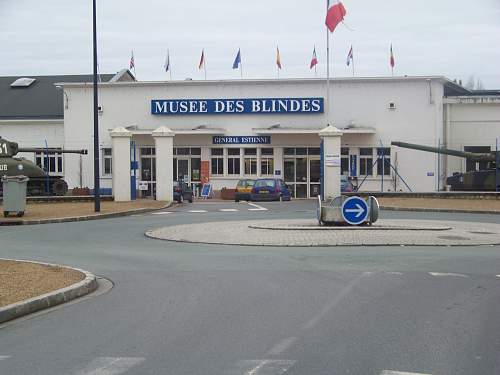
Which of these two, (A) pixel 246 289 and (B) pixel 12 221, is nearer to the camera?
(A) pixel 246 289

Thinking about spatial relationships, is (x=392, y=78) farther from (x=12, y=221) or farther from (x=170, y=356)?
(x=170, y=356)

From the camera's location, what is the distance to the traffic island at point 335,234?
17.2 meters

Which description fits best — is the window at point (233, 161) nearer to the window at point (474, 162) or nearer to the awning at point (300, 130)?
the awning at point (300, 130)

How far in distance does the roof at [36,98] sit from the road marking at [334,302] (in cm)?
4372

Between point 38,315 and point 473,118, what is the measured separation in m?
39.5

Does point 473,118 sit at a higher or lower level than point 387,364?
higher

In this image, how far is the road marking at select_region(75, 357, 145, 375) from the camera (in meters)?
6.38

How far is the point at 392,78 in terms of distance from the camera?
43656mm

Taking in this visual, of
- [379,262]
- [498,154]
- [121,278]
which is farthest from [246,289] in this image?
[498,154]

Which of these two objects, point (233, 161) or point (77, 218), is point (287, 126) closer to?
point (233, 161)

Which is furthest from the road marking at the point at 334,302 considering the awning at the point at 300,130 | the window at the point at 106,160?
the window at the point at 106,160

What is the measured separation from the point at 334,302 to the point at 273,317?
122 centimetres

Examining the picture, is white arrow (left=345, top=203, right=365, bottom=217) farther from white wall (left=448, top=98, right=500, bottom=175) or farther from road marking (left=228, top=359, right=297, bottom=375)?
white wall (left=448, top=98, right=500, bottom=175)

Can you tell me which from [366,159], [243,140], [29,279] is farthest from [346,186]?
[29,279]
